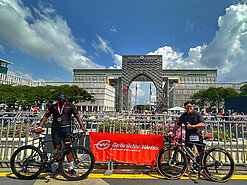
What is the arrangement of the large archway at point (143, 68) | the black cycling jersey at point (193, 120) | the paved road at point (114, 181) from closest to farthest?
1. the paved road at point (114, 181)
2. the black cycling jersey at point (193, 120)
3. the large archway at point (143, 68)

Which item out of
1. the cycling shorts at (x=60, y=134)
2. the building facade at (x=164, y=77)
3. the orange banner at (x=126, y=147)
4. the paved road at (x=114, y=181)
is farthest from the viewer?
the building facade at (x=164, y=77)

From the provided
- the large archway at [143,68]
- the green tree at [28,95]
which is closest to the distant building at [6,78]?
the green tree at [28,95]

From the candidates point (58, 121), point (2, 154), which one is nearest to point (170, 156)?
point (58, 121)

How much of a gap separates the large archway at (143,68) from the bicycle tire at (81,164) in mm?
72494

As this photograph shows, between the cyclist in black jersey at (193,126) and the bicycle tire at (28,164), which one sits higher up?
the cyclist in black jersey at (193,126)

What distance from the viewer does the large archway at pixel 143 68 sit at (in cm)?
7625

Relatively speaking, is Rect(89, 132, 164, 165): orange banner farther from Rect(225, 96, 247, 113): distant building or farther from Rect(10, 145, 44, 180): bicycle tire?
Rect(225, 96, 247, 113): distant building

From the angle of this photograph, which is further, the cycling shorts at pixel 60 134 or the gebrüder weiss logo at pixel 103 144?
the gebrüder weiss logo at pixel 103 144

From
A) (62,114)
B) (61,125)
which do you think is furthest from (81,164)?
(62,114)

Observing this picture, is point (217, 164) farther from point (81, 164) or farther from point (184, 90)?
point (184, 90)

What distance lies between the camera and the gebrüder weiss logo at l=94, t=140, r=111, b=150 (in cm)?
393

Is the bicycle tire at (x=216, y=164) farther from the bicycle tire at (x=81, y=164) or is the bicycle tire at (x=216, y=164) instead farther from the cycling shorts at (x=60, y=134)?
the cycling shorts at (x=60, y=134)

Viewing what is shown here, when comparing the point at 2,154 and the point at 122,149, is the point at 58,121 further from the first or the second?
the point at 2,154

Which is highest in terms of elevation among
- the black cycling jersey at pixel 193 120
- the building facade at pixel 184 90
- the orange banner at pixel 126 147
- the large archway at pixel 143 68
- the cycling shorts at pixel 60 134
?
the large archway at pixel 143 68
